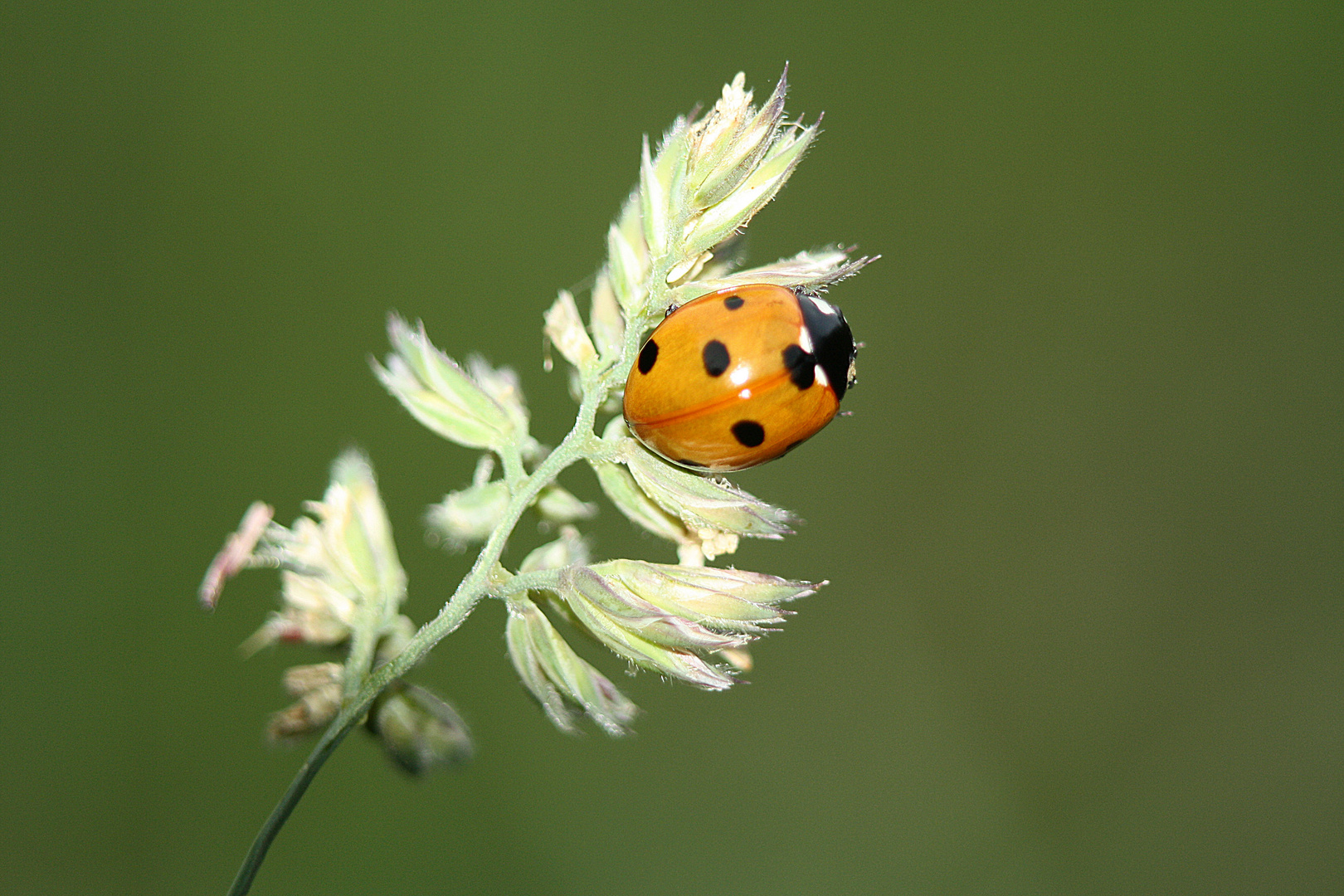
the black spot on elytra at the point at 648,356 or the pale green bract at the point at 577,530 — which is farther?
the black spot on elytra at the point at 648,356

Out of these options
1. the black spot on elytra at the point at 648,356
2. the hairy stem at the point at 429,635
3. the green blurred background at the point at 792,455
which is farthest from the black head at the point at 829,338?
the green blurred background at the point at 792,455

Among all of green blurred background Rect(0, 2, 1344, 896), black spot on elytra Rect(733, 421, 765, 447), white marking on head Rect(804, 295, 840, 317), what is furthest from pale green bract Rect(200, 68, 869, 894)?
green blurred background Rect(0, 2, 1344, 896)

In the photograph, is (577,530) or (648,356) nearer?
(648,356)

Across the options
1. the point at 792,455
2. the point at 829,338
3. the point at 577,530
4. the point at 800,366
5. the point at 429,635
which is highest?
the point at 792,455

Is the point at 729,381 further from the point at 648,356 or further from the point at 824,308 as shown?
the point at 824,308

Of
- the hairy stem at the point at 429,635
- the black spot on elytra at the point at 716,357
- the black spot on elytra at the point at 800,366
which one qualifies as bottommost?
the hairy stem at the point at 429,635

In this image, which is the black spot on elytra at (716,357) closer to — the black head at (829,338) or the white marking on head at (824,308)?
the black head at (829,338)

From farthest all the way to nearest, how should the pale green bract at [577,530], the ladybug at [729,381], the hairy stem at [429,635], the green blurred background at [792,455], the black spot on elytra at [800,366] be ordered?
the green blurred background at [792,455] → the black spot on elytra at [800,366] → the ladybug at [729,381] → the pale green bract at [577,530] → the hairy stem at [429,635]

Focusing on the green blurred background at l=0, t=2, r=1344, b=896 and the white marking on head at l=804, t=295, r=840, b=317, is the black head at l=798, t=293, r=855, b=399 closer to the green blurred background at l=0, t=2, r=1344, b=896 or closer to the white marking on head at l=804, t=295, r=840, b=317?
the white marking on head at l=804, t=295, r=840, b=317

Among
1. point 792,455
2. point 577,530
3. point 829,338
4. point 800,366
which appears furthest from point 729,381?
point 792,455
